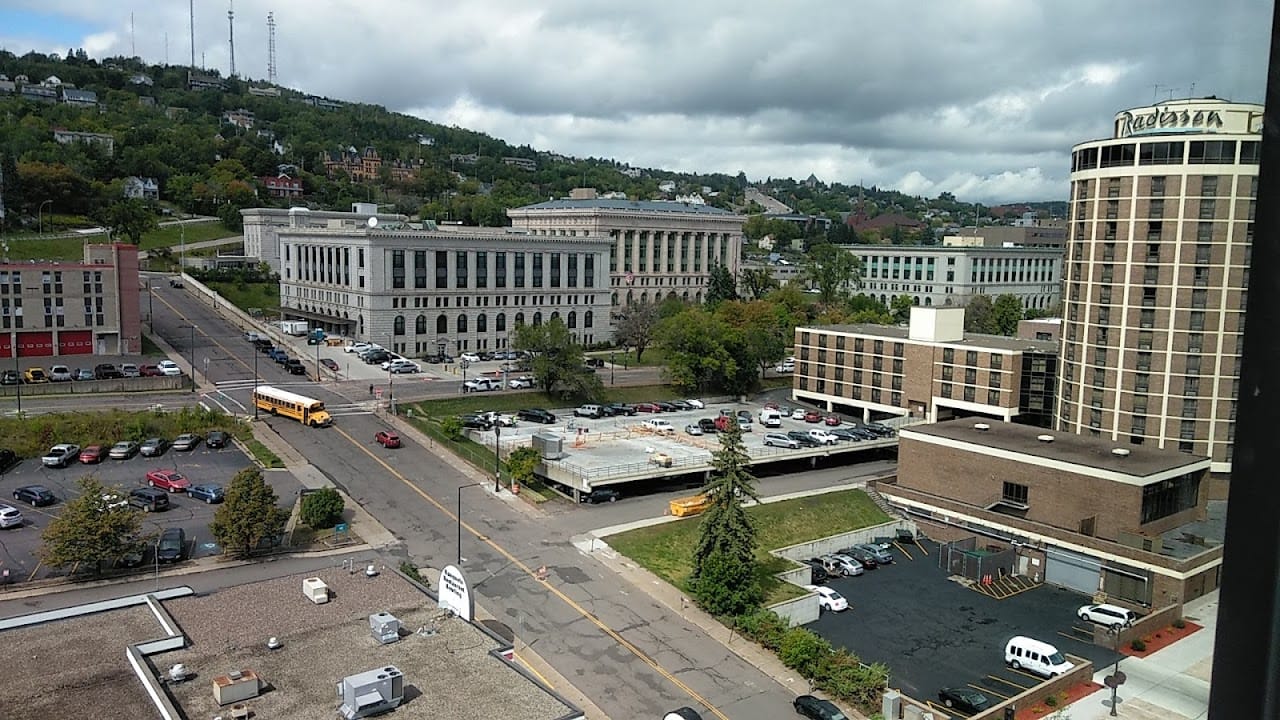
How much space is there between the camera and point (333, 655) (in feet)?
47.4

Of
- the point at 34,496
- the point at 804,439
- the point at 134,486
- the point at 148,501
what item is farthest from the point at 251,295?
the point at 804,439

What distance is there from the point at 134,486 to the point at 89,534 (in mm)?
7678

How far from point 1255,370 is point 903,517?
32.1 meters

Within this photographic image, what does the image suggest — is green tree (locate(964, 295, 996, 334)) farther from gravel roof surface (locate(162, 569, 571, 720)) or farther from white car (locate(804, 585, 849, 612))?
Result: gravel roof surface (locate(162, 569, 571, 720))

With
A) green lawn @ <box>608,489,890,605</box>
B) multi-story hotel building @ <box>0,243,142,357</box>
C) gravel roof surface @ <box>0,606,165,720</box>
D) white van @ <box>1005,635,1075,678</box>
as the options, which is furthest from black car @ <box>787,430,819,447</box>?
multi-story hotel building @ <box>0,243,142,357</box>

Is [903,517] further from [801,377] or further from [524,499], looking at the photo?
[801,377]

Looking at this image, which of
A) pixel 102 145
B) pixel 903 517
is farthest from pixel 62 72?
pixel 903 517

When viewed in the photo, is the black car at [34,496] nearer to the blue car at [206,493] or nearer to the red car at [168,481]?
the red car at [168,481]

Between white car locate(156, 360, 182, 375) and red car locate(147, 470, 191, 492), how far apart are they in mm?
14209

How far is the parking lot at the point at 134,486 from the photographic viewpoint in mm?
24594

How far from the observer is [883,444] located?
39844 mm

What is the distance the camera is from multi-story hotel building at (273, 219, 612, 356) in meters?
56.7

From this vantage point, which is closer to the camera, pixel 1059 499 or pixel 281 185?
pixel 1059 499

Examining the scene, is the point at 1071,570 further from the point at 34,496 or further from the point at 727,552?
the point at 34,496
